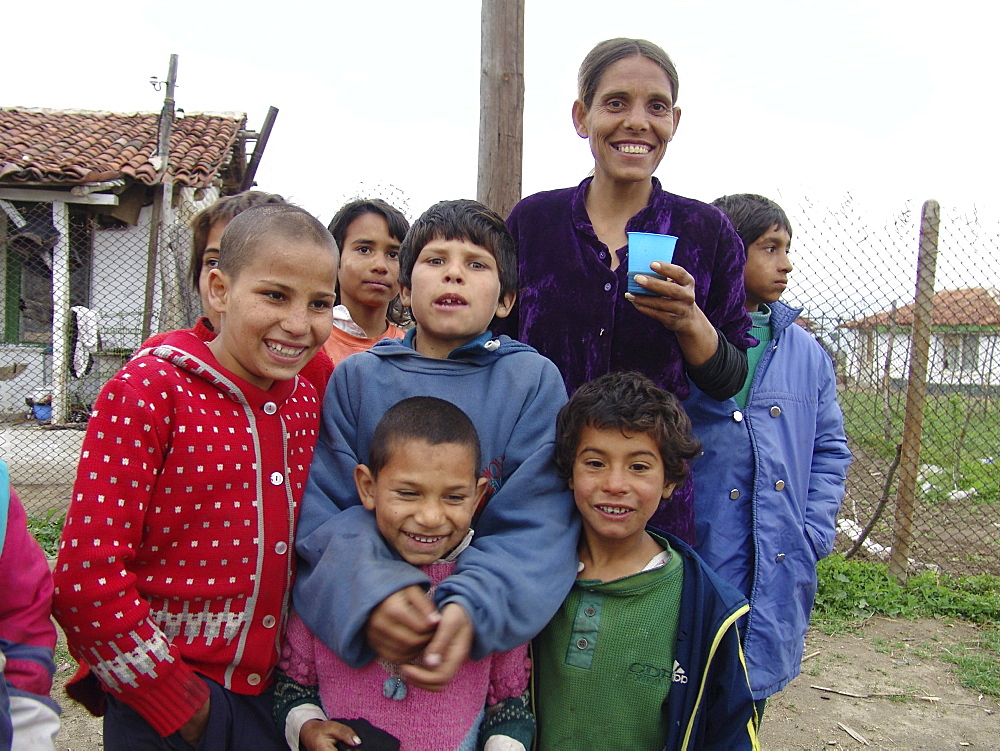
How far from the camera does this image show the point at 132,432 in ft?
4.80

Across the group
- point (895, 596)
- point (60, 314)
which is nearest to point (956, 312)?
point (895, 596)

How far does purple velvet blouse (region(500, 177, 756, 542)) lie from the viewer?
6.59ft

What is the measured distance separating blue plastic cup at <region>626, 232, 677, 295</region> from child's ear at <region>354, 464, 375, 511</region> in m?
0.74

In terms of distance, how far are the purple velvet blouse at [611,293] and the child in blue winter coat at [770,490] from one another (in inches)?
13.3

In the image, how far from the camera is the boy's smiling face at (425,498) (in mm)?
1563

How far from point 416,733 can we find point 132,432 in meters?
0.82

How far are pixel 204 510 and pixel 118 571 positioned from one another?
0.19 meters

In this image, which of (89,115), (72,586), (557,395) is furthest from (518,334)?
(89,115)

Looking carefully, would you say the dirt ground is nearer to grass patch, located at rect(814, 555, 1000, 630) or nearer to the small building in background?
grass patch, located at rect(814, 555, 1000, 630)

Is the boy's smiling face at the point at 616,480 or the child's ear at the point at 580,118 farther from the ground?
the child's ear at the point at 580,118

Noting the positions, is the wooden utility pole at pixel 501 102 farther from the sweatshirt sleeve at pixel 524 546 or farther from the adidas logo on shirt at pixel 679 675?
the adidas logo on shirt at pixel 679 675

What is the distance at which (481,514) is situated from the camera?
1682 mm

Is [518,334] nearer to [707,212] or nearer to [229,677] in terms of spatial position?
[707,212]

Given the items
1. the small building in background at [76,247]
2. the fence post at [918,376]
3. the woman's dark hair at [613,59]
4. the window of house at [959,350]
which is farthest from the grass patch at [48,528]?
the window of house at [959,350]
